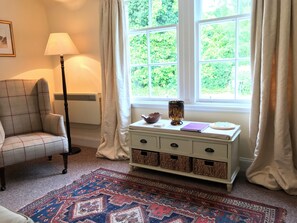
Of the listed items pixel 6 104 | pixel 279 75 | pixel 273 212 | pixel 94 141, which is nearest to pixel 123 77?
pixel 94 141

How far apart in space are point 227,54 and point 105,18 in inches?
58.1

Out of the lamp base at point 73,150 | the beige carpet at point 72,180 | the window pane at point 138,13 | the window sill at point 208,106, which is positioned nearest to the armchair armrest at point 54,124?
the beige carpet at point 72,180

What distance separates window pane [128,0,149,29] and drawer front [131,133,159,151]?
1350 millimetres

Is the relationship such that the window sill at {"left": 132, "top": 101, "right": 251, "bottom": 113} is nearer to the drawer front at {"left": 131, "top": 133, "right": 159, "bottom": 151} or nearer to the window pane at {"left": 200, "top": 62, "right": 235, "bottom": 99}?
the window pane at {"left": 200, "top": 62, "right": 235, "bottom": 99}

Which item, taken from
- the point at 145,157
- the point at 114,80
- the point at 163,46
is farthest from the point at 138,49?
the point at 145,157

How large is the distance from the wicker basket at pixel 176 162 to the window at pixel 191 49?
71 centimetres

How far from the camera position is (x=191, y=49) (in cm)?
267

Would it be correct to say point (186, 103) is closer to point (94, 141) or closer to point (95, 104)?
point (95, 104)

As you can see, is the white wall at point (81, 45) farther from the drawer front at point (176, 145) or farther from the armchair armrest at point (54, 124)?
the drawer front at point (176, 145)

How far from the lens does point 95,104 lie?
333 centimetres

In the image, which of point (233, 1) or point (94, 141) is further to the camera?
point (94, 141)

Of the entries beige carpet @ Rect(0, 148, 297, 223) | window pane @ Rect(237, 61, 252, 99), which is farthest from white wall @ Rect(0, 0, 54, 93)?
window pane @ Rect(237, 61, 252, 99)

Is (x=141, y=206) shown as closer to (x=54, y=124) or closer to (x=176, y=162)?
(x=176, y=162)

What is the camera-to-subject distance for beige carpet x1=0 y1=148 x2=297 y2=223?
→ 2.06 metres
